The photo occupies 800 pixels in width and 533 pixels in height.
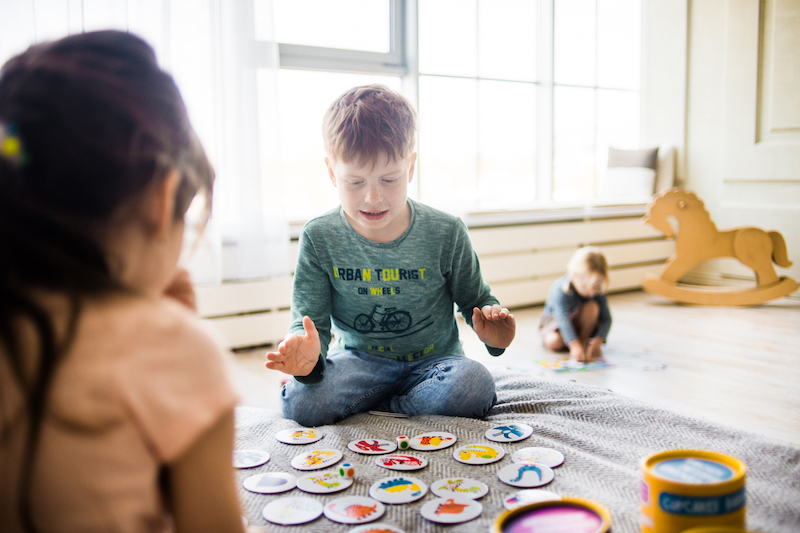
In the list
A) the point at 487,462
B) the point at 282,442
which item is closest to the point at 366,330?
the point at 282,442

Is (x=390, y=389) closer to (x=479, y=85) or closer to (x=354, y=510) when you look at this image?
(x=354, y=510)

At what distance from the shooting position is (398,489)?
0.97 meters

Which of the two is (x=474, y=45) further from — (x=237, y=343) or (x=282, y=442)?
(x=282, y=442)

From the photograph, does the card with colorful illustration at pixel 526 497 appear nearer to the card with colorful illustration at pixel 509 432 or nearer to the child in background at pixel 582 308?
the card with colorful illustration at pixel 509 432

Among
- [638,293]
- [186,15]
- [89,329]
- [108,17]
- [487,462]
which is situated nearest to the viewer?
[89,329]

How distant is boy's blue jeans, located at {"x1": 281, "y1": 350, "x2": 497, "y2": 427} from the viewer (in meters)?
1.28

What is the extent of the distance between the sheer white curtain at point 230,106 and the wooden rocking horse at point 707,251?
1.98 m

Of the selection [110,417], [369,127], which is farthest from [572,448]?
[110,417]

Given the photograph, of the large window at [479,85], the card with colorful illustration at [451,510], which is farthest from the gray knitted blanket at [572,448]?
the large window at [479,85]

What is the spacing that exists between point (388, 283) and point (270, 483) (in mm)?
494

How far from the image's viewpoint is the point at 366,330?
1354 mm

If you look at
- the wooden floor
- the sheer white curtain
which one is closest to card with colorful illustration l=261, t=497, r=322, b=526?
the wooden floor

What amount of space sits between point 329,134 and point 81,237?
876 millimetres

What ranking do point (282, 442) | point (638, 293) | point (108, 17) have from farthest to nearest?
point (638, 293)
point (108, 17)
point (282, 442)
